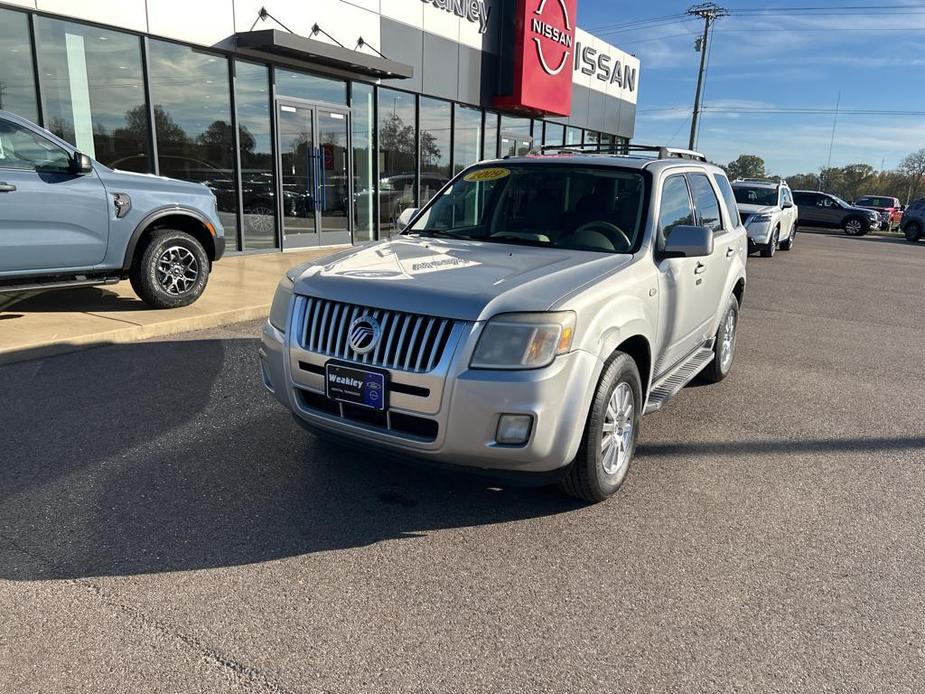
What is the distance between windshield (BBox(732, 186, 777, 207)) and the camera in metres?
18.4

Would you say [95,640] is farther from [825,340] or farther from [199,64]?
[199,64]

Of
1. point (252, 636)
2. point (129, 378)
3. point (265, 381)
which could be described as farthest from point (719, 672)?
point (129, 378)

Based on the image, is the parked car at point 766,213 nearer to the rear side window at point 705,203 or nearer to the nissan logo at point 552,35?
the nissan logo at point 552,35

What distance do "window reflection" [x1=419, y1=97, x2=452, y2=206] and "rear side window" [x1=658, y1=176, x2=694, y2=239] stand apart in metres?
11.9

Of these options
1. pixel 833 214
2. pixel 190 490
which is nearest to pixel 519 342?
pixel 190 490

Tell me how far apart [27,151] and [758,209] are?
1606cm

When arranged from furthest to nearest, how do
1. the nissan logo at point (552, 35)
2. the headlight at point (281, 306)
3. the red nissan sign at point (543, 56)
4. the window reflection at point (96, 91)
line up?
the nissan logo at point (552, 35)
the red nissan sign at point (543, 56)
the window reflection at point (96, 91)
the headlight at point (281, 306)

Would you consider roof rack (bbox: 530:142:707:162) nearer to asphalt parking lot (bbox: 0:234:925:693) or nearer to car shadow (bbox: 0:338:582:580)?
asphalt parking lot (bbox: 0:234:925:693)

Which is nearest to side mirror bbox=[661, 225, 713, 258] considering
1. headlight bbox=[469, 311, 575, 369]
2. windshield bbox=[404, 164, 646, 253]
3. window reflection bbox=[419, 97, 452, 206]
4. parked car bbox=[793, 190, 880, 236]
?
windshield bbox=[404, 164, 646, 253]

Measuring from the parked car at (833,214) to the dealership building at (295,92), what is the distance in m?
18.2

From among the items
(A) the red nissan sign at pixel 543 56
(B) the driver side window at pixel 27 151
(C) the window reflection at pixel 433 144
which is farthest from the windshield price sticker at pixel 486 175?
(A) the red nissan sign at pixel 543 56

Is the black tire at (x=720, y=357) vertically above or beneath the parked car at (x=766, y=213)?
beneath

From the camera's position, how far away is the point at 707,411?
539cm

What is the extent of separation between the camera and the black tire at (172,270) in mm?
7398
